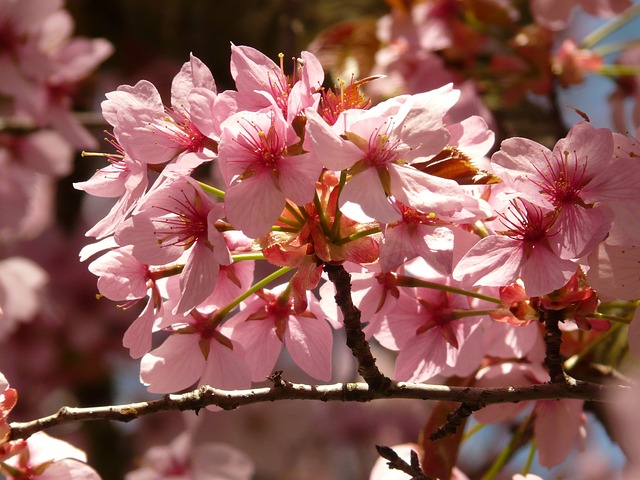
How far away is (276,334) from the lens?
63 centimetres

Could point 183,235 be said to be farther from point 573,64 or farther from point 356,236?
point 573,64

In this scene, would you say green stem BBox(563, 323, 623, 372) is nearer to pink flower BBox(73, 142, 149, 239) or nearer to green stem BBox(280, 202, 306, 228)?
green stem BBox(280, 202, 306, 228)

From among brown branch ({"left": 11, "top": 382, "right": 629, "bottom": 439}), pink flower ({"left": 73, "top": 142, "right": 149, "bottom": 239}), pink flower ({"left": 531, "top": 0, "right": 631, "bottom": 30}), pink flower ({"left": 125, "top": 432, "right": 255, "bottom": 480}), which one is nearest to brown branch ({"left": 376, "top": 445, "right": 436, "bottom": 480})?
brown branch ({"left": 11, "top": 382, "right": 629, "bottom": 439})

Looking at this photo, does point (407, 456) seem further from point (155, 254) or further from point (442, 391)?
point (155, 254)

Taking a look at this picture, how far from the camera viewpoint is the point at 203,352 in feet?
2.02

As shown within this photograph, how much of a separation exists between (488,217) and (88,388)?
4.34 ft

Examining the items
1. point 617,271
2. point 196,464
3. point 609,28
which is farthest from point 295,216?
point 609,28

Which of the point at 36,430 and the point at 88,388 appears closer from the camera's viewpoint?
the point at 36,430

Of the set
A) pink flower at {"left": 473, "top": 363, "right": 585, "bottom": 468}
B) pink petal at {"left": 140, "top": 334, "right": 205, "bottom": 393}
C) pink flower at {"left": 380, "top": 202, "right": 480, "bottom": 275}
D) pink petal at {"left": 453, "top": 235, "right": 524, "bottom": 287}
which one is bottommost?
pink flower at {"left": 473, "top": 363, "right": 585, "bottom": 468}

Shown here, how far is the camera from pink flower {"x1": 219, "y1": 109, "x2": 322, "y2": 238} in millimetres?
524

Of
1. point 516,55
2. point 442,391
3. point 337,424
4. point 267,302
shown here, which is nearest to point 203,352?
point 267,302

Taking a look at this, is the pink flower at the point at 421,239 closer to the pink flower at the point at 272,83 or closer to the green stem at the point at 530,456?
the pink flower at the point at 272,83

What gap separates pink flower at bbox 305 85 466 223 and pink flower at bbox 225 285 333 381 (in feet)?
0.45

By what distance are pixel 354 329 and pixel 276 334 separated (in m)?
0.08
